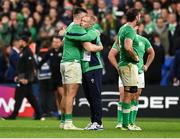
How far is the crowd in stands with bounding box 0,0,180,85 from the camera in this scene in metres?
26.0

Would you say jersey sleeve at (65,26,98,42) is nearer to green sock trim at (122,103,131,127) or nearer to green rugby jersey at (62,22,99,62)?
green rugby jersey at (62,22,99,62)

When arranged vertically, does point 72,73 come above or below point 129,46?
below

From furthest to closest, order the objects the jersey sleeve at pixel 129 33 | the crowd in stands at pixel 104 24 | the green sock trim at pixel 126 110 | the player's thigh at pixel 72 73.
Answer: the crowd in stands at pixel 104 24, the green sock trim at pixel 126 110, the player's thigh at pixel 72 73, the jersey sleeve at pixel 129 33

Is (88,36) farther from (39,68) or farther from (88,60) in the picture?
(39,68)

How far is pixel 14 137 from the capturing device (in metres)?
15.0

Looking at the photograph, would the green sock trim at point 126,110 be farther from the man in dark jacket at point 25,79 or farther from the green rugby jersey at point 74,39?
the man in dark jacket at point 25,79

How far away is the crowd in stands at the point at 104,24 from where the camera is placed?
26.0 metres

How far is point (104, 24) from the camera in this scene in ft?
91.0

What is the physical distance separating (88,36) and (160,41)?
9.73m

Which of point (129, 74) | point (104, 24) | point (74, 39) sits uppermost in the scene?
point (104, 24)

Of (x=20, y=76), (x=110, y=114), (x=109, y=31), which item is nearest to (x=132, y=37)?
(x=20, y=76)

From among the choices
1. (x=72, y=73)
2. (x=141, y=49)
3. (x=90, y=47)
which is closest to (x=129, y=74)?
(x=90, y=47)

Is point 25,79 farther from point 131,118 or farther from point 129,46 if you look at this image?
point 129,46

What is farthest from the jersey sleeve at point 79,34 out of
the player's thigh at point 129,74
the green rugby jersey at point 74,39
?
the player's thigh at point 129,74
